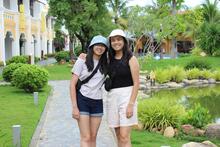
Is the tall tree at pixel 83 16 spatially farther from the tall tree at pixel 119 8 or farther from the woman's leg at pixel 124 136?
the woman's leg at pixel 124 136

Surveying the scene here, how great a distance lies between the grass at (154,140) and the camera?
801 cm

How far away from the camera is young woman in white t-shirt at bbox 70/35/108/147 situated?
17.4 feet

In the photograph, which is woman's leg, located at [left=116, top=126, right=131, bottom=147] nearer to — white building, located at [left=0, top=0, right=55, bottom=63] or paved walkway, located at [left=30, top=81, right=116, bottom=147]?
paved walkway, located at [left=30, top=81, right=116, bottom=147]

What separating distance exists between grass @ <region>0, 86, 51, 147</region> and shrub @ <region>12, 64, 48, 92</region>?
0.33 m

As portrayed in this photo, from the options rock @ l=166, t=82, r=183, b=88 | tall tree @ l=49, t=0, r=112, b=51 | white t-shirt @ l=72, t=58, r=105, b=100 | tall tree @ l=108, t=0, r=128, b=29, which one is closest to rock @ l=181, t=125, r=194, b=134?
white t-shirt @ l=72, t=58, r=105, b=100

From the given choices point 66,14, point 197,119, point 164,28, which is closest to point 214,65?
point 164,28

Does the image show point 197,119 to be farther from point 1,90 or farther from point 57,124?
point 1,90

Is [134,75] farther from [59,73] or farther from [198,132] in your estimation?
[59,73]

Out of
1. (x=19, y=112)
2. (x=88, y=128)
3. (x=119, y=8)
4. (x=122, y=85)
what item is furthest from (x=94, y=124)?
(x=119, y=8)

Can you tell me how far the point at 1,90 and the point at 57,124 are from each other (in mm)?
7835

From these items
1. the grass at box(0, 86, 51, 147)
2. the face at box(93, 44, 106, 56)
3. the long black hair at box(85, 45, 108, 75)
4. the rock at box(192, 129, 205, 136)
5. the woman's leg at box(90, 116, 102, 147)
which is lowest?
the rock at box(192, 129, 205, 136)

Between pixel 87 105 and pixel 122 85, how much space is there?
525 mm

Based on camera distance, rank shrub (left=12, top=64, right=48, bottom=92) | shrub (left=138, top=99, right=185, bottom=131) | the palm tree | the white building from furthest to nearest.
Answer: the palm tree
the white building
shrub (left=12, top=64, right=48, bottom=92)
shrub (left=138, top=99, right=185, bottom=131)

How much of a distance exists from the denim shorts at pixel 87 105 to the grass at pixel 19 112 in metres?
2.58
